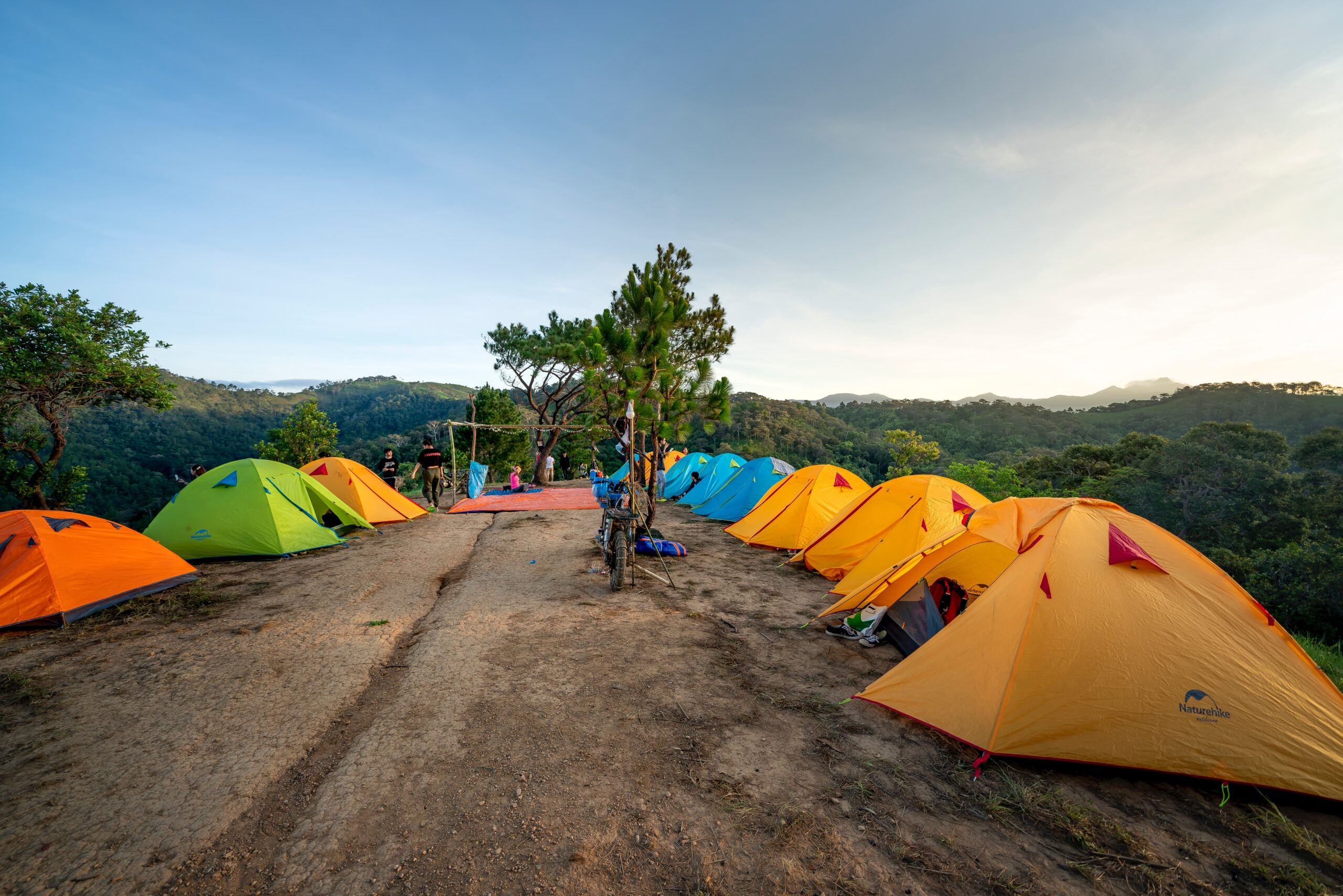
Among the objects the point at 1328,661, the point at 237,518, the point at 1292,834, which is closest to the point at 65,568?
the point at 237,518

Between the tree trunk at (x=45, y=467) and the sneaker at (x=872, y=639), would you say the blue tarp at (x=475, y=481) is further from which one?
the sneaker at (x=872, y=639)

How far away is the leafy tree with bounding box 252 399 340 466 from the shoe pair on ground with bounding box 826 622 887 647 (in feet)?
65.0

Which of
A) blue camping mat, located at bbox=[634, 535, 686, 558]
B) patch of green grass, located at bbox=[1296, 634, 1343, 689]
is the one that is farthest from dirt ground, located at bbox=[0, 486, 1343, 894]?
patch of green grass, located at bbox=[1296, 634, 1343, 689]

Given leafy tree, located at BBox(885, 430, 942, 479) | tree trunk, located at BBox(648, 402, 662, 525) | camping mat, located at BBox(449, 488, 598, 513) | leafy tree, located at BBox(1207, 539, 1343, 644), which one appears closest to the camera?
tree trunk, located at BBox(648, 402, 662, 525)

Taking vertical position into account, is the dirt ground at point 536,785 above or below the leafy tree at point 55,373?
below

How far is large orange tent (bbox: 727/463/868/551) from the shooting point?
8648 millimetres

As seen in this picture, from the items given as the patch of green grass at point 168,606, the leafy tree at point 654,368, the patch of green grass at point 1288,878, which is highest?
the leafy tree at point 654,368

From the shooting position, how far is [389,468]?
43.3 feet

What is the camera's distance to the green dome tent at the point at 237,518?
22.8ft

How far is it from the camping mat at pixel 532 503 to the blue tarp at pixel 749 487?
12.9 ft

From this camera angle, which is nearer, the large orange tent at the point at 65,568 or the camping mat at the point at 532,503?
the large orange tent at the point at 65,568

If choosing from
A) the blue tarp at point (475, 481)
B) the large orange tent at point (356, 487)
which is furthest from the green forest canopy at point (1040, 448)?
the blue tarp at point (475, 481)

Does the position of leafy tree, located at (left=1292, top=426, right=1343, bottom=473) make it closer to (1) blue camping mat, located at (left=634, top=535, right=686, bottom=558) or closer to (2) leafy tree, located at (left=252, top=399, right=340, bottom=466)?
(1) blue camping mat, located at (left=634, top=535, right=686, bottom=558)

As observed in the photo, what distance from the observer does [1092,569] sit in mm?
3379
